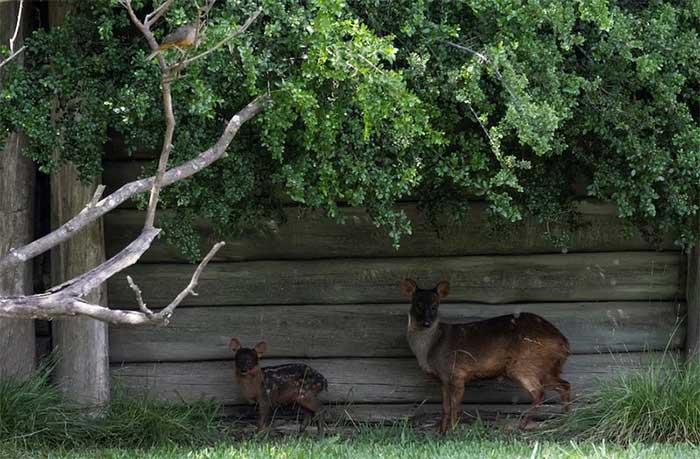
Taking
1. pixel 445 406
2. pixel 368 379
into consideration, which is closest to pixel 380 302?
pixel 368 379

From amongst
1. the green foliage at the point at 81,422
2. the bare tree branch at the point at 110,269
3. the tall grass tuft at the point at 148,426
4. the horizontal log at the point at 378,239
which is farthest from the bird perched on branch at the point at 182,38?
the horizontal log at the point at 378,239

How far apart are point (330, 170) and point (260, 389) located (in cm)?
236

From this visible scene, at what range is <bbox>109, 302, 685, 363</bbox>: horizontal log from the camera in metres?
8.70

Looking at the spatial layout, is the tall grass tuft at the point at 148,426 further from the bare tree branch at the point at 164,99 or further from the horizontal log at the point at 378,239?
the bare tree branch at the point at 164,99

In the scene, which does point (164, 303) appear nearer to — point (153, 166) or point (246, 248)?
point (246, 248)

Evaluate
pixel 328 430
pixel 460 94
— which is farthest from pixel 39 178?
pixel 460 94

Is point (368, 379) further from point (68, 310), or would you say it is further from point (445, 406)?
point (68, 310)

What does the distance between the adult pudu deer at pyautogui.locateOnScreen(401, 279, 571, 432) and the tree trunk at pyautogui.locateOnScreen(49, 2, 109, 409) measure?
2.43m

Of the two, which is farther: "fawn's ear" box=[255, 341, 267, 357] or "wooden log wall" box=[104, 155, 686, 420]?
"wooden log wall" box=[104, 155, 686, 420]

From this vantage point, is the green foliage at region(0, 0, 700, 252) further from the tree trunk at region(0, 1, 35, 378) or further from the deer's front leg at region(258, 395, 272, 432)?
the deer's front leg at region(258, 395, 272, 432)

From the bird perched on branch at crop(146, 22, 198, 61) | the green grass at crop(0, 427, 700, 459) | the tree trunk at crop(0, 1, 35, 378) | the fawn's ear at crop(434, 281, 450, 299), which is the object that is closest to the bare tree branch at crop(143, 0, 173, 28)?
the bird perched on branch at crop(146, 22, 198, 61)

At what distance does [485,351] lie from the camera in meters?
8.23

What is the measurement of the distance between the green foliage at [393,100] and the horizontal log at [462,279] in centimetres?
129

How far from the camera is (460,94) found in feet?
21.0
